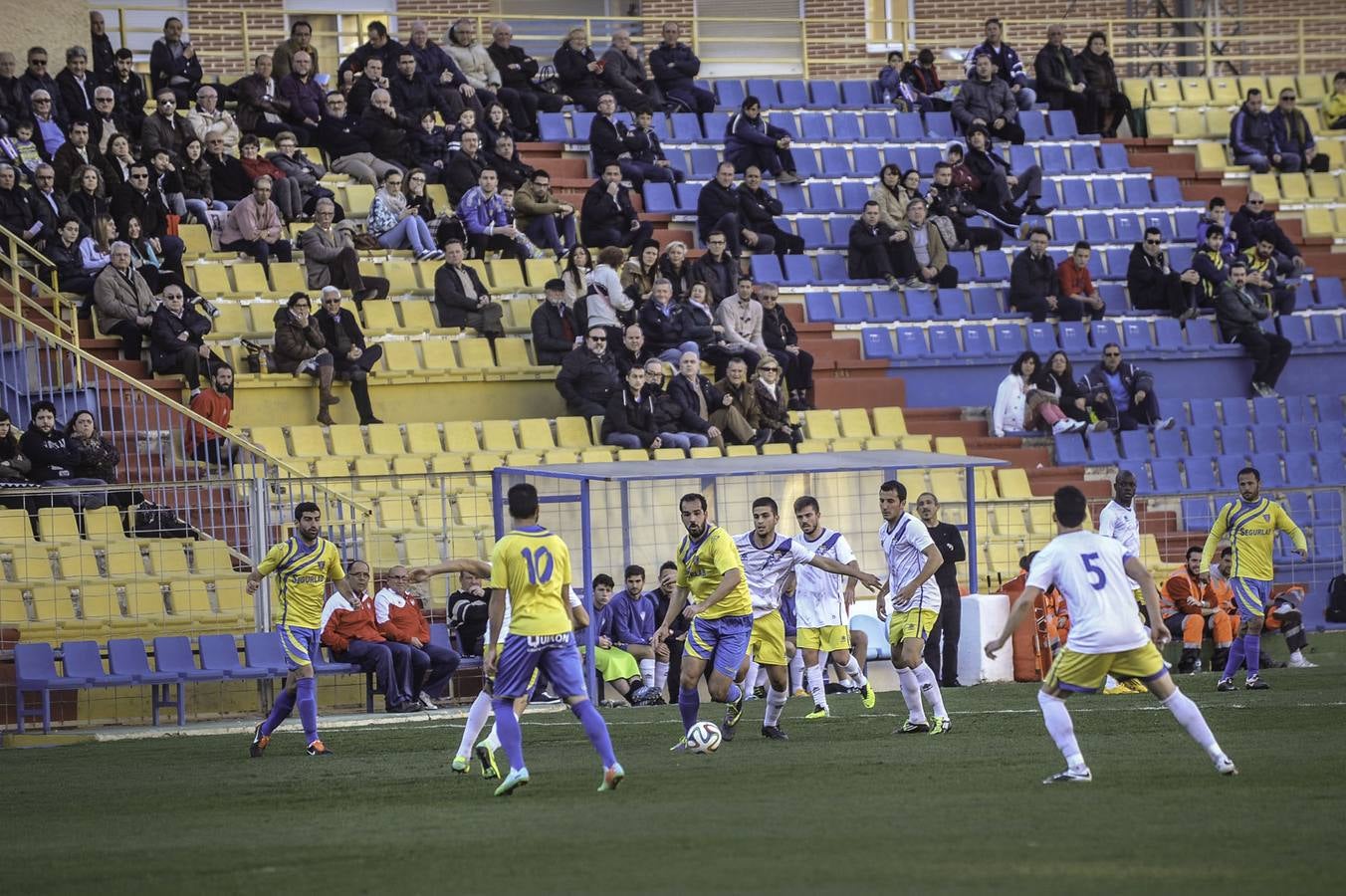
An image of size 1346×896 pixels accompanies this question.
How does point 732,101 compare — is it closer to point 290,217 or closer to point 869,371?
point 869,371

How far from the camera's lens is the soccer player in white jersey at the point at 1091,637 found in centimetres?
1115

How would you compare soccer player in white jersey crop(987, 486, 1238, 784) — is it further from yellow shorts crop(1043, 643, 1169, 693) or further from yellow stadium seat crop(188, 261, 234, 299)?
yellow stadium seat crop(188, 261, 234, 299)

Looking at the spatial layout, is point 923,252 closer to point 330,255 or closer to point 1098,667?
point 330,255

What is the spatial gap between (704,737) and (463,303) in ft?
39.2

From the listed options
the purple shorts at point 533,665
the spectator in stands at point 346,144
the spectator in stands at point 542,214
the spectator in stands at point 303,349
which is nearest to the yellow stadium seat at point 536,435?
the spectator in stands at point 303,349

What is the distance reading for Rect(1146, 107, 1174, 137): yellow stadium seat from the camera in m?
32.4

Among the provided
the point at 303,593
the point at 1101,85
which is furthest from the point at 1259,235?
the point at 303,593

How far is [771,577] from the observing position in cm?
1573

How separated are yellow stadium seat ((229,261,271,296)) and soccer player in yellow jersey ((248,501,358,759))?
29.3ft

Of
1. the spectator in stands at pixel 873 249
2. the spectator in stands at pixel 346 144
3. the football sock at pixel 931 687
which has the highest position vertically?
the spectator in stands at pixel 346 144

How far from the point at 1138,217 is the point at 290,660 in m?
18.5

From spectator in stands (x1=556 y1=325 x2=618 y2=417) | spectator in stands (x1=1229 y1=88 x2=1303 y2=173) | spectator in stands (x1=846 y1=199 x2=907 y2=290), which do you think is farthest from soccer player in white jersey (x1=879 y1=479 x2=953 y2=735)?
spectator in stands (x1=1229 y1=88 x2=1303 y2=173)

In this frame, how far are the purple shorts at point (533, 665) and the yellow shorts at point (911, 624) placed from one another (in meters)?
4.02

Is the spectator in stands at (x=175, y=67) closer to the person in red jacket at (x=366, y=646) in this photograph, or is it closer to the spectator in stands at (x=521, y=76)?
the spectator in stands at (x=521, y=76)
